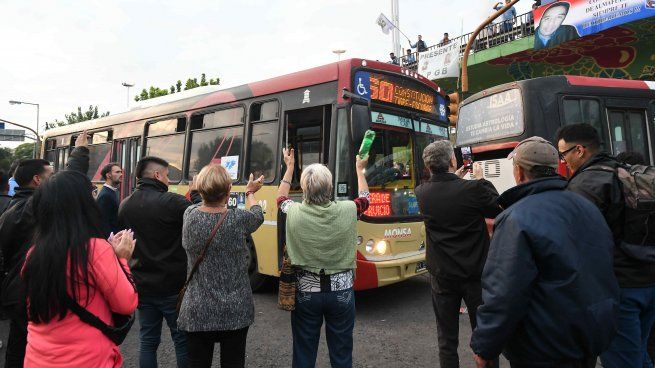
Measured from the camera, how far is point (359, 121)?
5.28 m

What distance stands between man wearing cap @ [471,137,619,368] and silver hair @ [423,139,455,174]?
49.2 inches

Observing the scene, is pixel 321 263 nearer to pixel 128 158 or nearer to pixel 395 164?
pixel 395 164

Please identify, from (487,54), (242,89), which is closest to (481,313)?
(242,89)

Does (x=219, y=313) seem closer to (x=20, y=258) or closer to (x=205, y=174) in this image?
(x=205, y=174)

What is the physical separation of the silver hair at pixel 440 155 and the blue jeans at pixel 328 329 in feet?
3.81

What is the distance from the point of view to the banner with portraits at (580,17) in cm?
1066

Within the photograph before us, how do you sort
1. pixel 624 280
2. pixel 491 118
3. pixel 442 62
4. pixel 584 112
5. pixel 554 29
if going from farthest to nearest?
pixel 442 62 < pixel 554 29 < pixel 491 118 < pixel 584 112 < pixel 624 280

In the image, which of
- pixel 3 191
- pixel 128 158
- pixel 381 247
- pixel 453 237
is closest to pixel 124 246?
pixel 453 237

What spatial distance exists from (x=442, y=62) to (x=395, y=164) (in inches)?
391

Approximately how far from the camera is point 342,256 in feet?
9.61

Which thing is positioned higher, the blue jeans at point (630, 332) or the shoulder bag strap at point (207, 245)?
the shoulder bag strap at point (207, 245)

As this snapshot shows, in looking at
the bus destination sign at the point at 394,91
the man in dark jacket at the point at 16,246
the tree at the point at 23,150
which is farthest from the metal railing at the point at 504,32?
the tree at the point at 23,150

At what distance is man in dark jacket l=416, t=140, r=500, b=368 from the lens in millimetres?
3090

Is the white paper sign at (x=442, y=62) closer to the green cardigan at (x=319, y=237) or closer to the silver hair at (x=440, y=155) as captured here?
the silver hair at (x=440, y=155)
